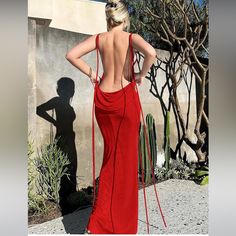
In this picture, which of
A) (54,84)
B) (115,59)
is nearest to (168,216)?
(115,59)

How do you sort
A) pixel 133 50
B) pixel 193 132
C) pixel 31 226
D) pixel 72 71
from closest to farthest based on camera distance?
pixel 133 50
pixel 31 226
pixel 72 71
pixel 193 132

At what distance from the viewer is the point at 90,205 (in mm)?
4891

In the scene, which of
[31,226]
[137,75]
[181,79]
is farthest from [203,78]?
[31,226]

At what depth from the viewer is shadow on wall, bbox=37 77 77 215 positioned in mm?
4965

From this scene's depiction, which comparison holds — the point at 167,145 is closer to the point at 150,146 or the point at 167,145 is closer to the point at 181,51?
the point at 150,146

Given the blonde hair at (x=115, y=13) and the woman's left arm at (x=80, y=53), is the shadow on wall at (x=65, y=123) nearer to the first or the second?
the woman's left arm at (x=80, y=53)

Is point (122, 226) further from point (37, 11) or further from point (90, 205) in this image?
point (37, 11)

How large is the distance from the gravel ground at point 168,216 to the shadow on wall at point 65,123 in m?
0.33

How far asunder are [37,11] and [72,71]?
742 millimetres

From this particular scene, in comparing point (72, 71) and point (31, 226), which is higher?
point (72, 71)

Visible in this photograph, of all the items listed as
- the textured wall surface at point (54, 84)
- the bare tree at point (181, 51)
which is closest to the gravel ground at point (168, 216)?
the textured wall surface at point (54, 84)

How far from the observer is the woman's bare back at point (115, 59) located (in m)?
4.18

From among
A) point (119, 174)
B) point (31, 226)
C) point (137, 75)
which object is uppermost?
point (137, 75)

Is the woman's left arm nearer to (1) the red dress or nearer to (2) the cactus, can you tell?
(1) the red dress
